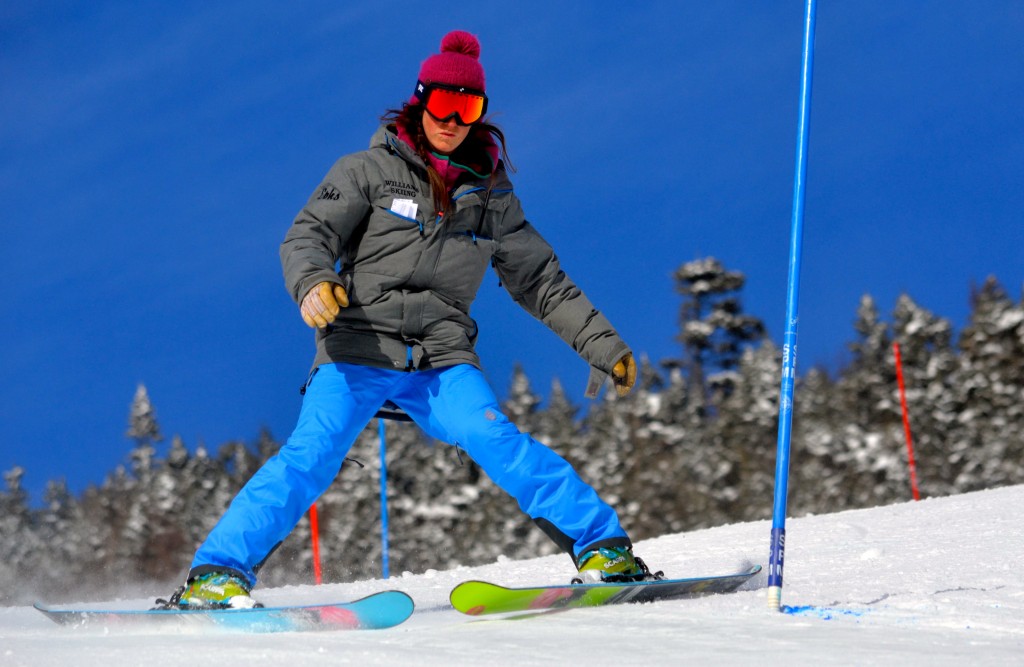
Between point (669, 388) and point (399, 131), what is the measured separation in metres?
48.3

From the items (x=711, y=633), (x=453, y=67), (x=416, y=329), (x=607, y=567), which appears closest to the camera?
(x=711, y=633)

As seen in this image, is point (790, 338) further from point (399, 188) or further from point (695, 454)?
point (695, 454)

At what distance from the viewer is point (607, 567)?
341 centimetres

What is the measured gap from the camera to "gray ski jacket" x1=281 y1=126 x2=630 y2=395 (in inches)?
137

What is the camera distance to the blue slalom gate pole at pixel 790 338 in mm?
3160

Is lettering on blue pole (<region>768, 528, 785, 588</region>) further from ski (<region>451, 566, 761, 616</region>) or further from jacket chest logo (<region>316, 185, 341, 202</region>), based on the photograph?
jacket chest logo (<region>316, 185, 341, 202</region>)

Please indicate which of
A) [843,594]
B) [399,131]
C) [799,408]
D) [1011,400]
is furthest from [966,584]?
[799,408]

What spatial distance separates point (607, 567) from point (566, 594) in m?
0.31

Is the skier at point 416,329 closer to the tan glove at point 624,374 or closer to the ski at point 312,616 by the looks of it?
the tan glove at point 624,374

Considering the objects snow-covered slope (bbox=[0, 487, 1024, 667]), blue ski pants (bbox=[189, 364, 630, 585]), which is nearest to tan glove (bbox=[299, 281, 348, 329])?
blue ski pants (bbox=[189, 364, 630, 585])

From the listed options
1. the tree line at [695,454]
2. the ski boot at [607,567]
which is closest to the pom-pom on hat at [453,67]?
the ski boot at [607,567]

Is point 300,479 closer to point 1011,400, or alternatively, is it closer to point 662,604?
point 662,604

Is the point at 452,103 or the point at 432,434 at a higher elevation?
the point at 452,103

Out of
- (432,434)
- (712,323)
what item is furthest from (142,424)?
(432,434)
